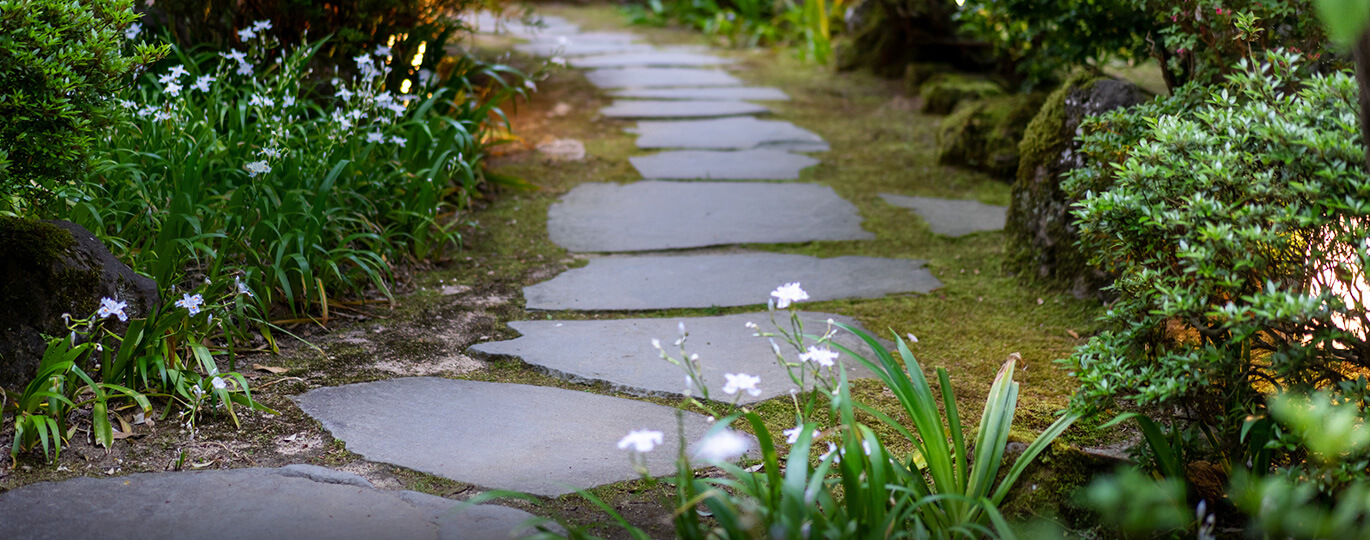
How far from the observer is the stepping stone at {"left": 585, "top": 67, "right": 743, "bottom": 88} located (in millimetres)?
6133

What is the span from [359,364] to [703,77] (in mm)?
4501

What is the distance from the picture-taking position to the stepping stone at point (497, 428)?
1.82 metres

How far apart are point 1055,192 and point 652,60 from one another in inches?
184

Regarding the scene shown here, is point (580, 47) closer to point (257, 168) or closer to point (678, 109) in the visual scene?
point (678, 109)

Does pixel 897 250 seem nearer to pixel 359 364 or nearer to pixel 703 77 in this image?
pixel 359 364

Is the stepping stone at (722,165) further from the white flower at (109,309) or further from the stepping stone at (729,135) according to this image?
the white flower at (109,309)

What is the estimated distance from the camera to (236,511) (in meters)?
1.62

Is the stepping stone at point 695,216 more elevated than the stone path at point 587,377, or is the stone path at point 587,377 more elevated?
the stepping stone at point 695,216

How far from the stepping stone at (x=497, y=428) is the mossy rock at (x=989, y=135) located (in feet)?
8.26

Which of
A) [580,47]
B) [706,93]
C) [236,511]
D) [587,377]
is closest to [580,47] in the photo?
[580,47]

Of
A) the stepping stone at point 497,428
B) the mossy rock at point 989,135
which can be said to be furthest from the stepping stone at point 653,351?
the mossy rock at point 989,135

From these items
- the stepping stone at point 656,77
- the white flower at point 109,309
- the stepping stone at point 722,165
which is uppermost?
the stepping stone at point 656,77

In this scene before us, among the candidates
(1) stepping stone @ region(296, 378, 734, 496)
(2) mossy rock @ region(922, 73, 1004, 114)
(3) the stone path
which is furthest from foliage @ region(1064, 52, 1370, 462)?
(2) mossy rock @ region(922, 73, 1004, 114)

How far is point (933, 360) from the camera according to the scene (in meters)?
2.42
